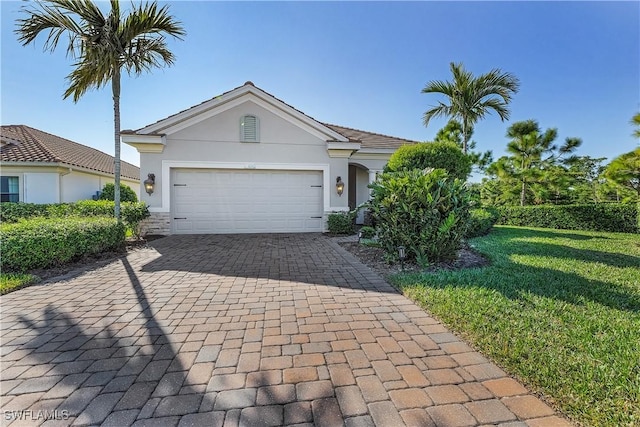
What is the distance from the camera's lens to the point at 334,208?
10328 mm

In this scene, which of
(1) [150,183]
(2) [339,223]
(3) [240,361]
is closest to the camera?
(3) [240,361]

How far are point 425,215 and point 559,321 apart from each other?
8.79ft

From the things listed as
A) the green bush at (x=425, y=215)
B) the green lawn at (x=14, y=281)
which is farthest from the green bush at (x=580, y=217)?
the green lawn at (x=14, y=281)

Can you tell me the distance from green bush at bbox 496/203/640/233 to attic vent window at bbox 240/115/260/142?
13.5 m

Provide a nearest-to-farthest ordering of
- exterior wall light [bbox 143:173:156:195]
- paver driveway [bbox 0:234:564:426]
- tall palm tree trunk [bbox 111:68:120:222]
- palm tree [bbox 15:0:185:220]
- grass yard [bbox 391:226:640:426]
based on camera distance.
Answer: paver driveway [bbox 0:234:564:426] < grass yard [bbox 391:226:640:426] < palm tree [bbox 15:0:185:220] < tall palm tree trunk [bbox 111:68:120:222] < exterior wall light [bbox 143:173:156:195]

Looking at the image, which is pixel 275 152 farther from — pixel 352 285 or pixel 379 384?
pixel 379 384

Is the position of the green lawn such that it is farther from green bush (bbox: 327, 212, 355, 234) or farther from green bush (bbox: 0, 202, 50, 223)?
green bush (bbox: 327, 212, 355, 234)

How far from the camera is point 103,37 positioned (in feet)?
22.0

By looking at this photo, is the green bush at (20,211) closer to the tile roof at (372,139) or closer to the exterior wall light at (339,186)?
the exterior wall light at (339,186)

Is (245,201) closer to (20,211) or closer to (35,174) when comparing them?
(20,211)

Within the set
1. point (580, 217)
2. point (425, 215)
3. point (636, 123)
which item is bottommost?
point (580, 217)

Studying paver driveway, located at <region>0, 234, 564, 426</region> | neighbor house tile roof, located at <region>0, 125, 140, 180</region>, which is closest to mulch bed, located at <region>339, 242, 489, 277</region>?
paver driveway, located at <region>0, 234, 564, 426</region>

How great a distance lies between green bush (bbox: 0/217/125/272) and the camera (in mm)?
4747

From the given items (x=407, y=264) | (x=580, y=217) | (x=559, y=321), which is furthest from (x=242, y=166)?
(x=580, y=217)
